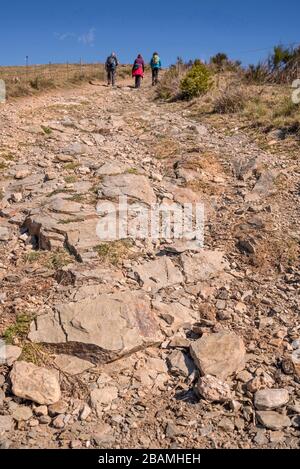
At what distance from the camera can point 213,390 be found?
11.3 ft

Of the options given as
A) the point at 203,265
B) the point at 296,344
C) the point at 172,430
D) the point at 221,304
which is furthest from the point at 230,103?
the point at 172,430

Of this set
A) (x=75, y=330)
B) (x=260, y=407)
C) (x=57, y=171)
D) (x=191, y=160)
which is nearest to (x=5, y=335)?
(x=75, y=330)

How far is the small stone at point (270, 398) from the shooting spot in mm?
3361

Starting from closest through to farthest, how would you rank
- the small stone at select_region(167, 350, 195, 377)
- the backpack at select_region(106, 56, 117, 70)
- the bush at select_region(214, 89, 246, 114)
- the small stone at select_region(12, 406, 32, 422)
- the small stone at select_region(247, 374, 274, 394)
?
1. the small stone at select_region(12, 406, 32, 422)
2. the small stone at select_region(247, 374, 274, 394)
3. the small stone at select_region(167, 350, 195, 377)
4. the bush at select_region(214, 89, 246, 114)
5. the backpack at select_region(106, 56, 117, 70)

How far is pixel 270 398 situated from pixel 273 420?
0.61 feet

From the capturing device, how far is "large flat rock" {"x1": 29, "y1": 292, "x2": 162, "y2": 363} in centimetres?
383

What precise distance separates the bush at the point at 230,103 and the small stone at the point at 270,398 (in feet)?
28.4

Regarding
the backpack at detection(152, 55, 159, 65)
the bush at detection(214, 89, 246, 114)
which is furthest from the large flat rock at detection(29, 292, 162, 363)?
the backpack at detection(152, 55, 159, 65)

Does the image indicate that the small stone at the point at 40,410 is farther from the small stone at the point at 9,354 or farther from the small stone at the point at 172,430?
the small stone at the point at 172,430

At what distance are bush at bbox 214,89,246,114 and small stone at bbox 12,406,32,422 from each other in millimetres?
9300

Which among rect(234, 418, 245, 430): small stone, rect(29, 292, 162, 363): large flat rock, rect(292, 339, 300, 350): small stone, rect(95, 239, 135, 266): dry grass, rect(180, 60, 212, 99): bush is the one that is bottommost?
rect(234, 418, 245, 430): small stone

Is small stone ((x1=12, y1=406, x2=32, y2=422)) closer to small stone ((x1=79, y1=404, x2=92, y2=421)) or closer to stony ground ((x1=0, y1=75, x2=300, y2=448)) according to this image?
stony ground ((x1=0, y1=75, x2=300, y2=448))

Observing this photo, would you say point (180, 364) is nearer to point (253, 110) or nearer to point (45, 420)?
point (45, 420)
